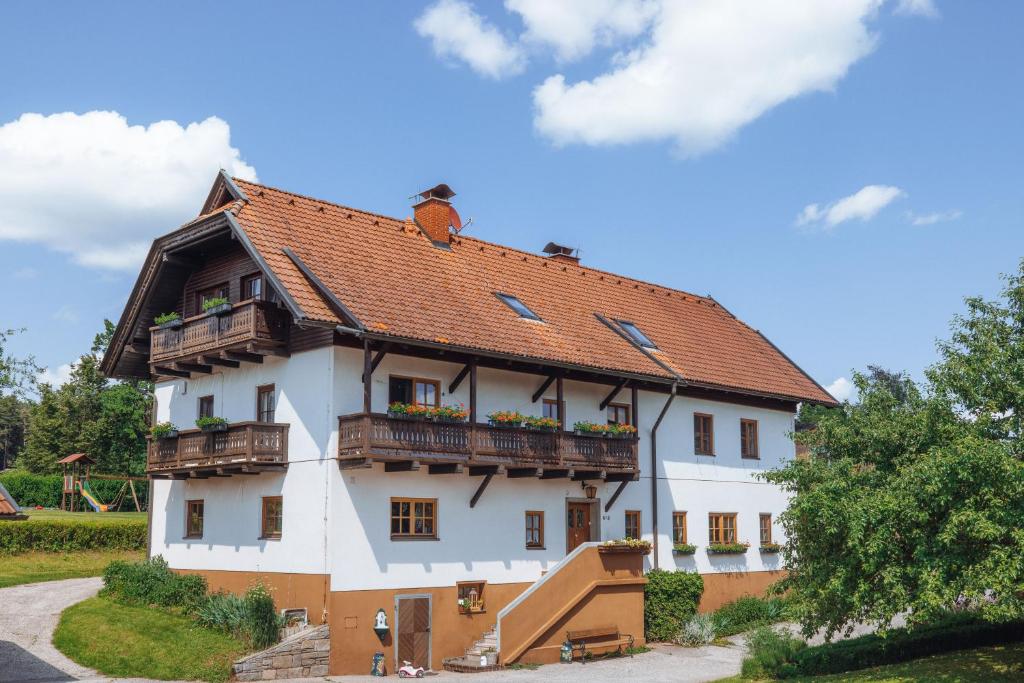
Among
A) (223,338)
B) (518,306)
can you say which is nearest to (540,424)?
(518,306)

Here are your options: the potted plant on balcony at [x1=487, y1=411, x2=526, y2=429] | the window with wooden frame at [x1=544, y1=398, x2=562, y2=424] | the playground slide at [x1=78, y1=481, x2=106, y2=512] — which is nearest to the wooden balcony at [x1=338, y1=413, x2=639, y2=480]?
the potted plant on balcony at [x1=487, y1=411, x2=526, y2=429]

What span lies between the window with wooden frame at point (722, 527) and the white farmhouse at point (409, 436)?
0.43ft

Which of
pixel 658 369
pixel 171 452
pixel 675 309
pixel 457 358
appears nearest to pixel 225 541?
pixel 171 452

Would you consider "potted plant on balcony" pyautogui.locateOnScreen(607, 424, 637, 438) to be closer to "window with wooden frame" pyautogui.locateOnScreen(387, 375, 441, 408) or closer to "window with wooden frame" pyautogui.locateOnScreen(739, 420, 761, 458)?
"window with wooden frame" pyautogui.locateOnScreen(387, 375, 441, 408)

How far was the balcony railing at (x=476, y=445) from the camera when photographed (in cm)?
2192

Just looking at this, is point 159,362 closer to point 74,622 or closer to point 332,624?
point 74,622

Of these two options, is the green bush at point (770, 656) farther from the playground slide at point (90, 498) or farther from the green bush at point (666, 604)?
the playground slide at point (90, 498)

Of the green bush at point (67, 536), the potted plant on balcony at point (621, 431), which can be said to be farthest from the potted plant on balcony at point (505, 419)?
the green bush at point (67, 536)

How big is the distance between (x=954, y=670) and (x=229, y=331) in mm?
17060

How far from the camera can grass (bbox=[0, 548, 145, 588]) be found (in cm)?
3158

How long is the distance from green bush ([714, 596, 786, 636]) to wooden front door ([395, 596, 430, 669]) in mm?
9786

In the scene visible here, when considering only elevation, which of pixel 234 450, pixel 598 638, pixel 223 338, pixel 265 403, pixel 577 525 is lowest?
pixel 598 638

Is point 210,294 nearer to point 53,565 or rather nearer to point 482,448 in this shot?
point 482,448

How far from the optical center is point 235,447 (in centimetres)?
2358
